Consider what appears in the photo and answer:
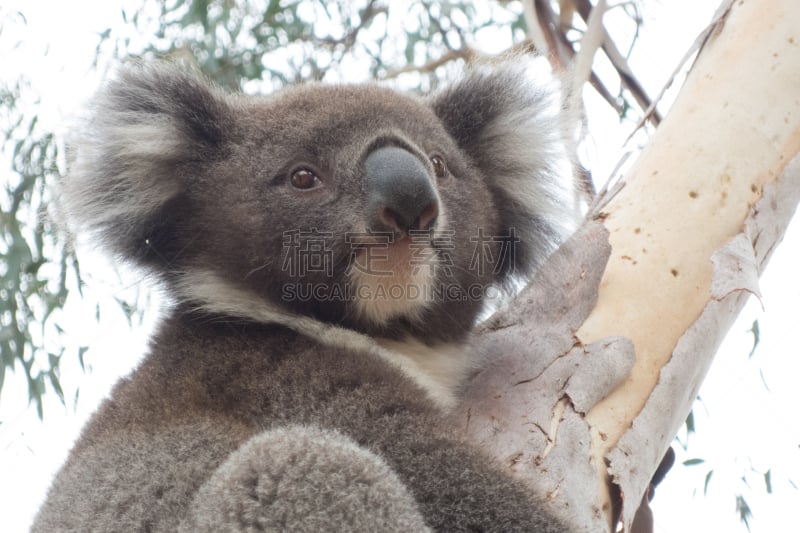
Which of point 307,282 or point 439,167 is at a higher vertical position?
point 439,167

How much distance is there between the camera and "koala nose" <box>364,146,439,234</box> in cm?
238

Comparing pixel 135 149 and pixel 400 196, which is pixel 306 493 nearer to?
pixel 400 196

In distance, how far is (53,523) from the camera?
7.47 ft

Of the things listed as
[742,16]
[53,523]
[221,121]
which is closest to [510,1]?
[742,16]

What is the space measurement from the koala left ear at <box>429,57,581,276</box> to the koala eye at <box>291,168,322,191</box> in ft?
2.26

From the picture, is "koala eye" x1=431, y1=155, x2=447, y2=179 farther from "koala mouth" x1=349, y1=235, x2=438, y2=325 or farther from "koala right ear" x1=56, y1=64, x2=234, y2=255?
"koala right ear" x1=56, y1=64, x2=234, y2=255

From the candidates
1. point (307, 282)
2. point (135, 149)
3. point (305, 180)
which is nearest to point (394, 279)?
point (307, 282)

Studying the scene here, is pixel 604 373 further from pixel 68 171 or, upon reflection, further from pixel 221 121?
pixel 68 171

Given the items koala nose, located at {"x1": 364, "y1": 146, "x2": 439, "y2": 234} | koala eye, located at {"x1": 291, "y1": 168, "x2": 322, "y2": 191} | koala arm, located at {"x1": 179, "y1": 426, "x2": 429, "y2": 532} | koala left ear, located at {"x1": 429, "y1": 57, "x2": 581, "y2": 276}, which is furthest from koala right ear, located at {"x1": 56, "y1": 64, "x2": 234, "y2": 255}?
koala arm, located at {"x1": 179, "y1": 426, "x2": 429, "y2": 532}

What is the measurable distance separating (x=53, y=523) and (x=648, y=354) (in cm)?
157

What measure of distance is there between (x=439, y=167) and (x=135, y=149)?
3.01 ft

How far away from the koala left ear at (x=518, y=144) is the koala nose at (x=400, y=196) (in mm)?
705

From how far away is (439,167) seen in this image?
2.81m

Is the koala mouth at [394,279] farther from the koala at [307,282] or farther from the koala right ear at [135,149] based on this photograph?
the koala right ear at [135,149]
